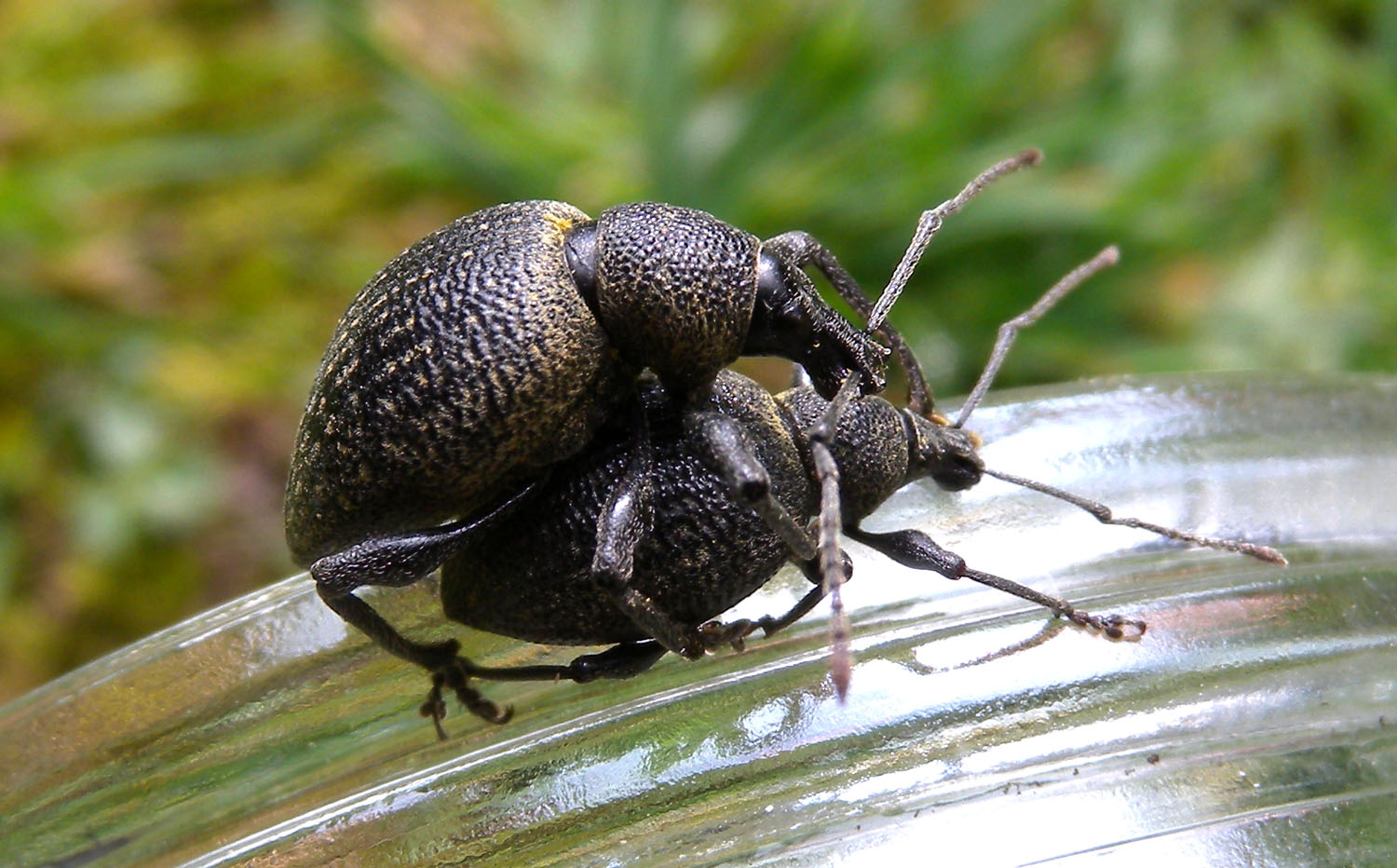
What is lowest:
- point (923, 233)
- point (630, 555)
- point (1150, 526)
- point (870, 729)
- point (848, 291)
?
point (870, 729)

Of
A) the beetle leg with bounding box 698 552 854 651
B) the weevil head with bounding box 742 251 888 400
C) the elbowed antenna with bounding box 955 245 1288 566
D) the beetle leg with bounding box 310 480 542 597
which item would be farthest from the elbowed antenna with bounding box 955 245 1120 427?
the beetle leg with bounding box 310 480 542 597

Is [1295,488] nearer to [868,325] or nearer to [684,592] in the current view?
[868,325]

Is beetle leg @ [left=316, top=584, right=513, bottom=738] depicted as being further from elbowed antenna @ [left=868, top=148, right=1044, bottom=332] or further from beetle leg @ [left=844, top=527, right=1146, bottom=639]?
elbowed antenna @ [left=868, top=148, right=1044, bottom=332]

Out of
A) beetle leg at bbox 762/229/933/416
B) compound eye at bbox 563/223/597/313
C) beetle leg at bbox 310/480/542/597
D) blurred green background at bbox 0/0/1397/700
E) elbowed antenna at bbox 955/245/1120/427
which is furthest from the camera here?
blurred green background at bbox 0/0/1397/700

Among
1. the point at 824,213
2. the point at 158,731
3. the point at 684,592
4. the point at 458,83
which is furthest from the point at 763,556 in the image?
the point at 458,83

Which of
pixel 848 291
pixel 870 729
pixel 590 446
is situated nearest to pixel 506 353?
pixel 590 446

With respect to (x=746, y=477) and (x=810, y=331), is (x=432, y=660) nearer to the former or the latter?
(x=746, y=477)

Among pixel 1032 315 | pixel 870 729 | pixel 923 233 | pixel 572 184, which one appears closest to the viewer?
pixel 870 729
